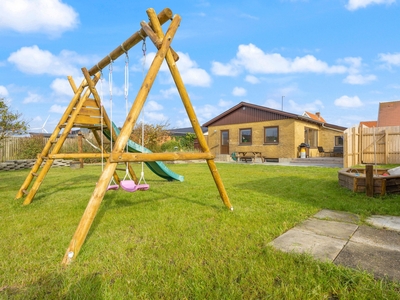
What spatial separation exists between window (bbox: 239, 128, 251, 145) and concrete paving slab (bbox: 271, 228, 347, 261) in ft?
53.5

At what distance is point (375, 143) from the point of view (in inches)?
495

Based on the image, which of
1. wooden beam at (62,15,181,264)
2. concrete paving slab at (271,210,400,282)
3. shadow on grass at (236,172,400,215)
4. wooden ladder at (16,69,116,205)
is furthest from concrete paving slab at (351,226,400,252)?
wooden ladder at (16,69,116,205)

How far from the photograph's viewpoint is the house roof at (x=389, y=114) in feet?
62.3

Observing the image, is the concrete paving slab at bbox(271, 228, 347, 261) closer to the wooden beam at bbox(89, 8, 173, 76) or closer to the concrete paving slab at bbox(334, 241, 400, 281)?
the concrete paving slab at bbox(334, 241, 400, 281)

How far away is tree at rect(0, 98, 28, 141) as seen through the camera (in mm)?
8877

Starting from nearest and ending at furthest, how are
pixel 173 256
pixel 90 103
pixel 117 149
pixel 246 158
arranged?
1. pixel 173 256
2. pixel 117 149
3. pixel 90 103
4. pixel 246 158

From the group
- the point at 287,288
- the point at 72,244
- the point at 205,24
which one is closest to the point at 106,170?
the point at 72,244

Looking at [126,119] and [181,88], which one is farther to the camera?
[181,88]

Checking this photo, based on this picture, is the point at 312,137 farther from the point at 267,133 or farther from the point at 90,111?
the point at 90,111

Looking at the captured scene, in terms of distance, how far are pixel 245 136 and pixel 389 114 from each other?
12.1 metres

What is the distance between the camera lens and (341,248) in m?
2.33

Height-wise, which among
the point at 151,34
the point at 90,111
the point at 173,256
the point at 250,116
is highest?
the point at 250,116

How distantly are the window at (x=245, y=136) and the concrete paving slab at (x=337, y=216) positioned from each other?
15.2 metres

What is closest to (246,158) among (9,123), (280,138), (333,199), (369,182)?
(280,138)
